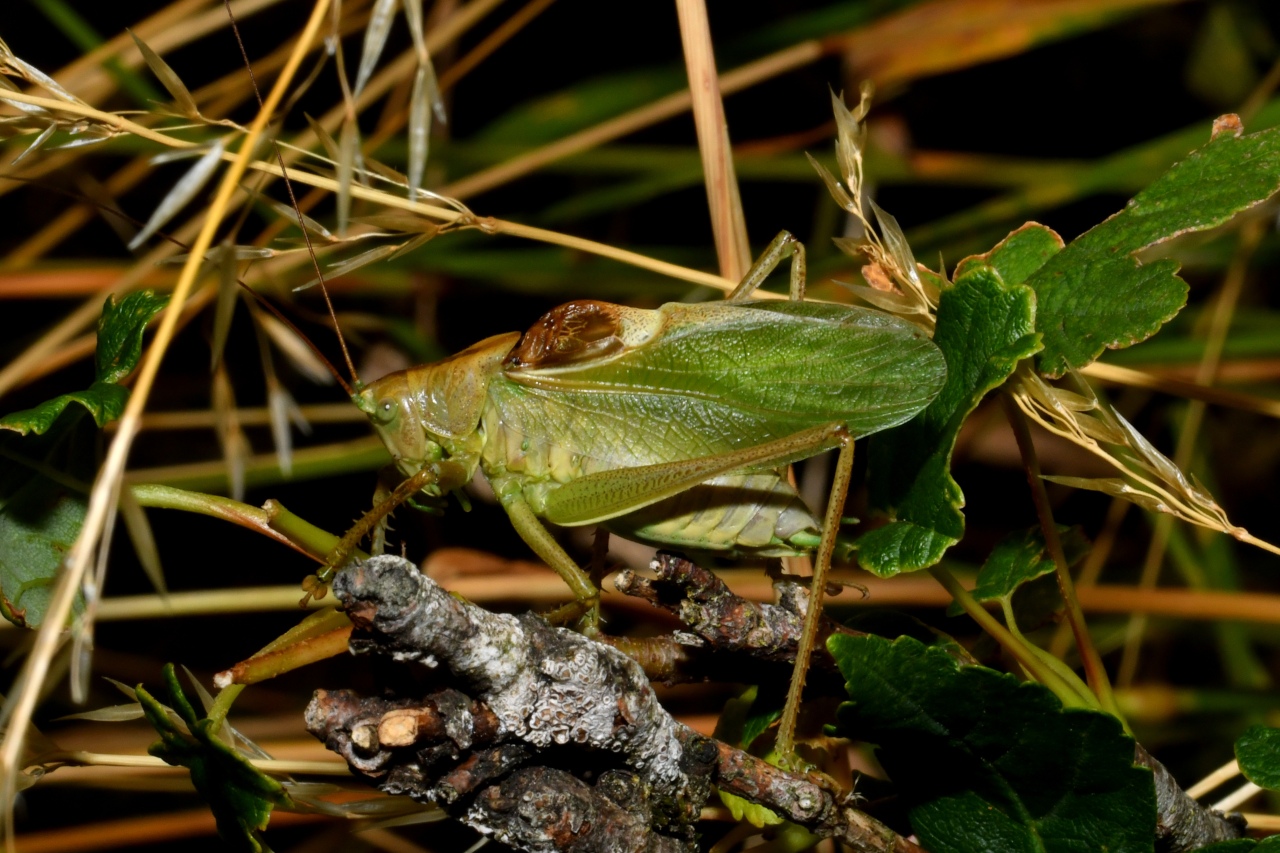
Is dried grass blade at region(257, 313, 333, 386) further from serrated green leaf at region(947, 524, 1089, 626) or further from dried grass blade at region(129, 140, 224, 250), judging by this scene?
serrated green leaf at region(947, 524, 1089, 626)

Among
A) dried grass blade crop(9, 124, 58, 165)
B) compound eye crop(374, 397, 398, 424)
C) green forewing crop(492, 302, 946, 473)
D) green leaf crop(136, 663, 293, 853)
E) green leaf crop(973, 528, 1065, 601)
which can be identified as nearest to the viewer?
green leaf crop(136, 663, 293, 853)

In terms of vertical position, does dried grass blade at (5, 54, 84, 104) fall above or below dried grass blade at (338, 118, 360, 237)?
above

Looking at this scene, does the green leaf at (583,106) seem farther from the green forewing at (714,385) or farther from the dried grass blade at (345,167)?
the dried grass blade at (345,167)

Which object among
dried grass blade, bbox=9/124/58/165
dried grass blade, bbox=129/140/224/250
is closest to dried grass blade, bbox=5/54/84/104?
dried grass blade, bbox=9/124/58/165

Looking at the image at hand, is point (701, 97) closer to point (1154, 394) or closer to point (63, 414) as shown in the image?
point (63, 414)

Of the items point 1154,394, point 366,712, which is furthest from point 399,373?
point 1154,394

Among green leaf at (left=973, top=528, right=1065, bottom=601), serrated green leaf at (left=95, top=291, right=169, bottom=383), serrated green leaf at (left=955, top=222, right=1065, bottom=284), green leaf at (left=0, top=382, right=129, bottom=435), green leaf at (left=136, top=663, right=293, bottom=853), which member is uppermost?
serrated green leaf at (left=955, top=222, right=1065, bottom=284)
